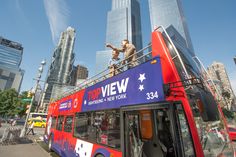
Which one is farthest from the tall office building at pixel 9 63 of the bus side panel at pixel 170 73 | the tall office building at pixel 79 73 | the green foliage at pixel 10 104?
the bus side panel at pixel 170 73

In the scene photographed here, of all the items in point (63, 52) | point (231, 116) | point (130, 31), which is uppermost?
point (130, 31)

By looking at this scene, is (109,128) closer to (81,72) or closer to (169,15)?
(169,15)

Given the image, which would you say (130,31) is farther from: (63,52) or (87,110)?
(87,110)

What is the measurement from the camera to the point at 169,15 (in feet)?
339

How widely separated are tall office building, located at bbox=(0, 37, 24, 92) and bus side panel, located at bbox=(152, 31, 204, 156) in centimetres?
13951

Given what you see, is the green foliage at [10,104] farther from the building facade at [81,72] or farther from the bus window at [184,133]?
the building facade at [81,72]

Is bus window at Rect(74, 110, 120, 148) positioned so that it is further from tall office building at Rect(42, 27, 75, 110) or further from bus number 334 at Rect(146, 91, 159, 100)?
tall office building at Rect(42, 27, 75, 110)

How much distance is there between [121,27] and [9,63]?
100582mm

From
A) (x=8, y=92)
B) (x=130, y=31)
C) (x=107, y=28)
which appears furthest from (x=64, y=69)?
(x=8, y=92)

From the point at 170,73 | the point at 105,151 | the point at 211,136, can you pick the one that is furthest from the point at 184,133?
the point at 105,151

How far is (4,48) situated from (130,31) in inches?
4152

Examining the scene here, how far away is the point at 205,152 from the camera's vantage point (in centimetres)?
206

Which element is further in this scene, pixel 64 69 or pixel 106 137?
pixel 64 69

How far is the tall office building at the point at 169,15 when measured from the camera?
9775 centimetres
